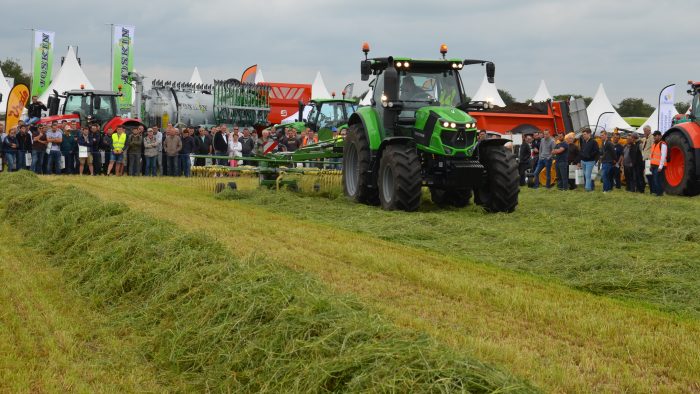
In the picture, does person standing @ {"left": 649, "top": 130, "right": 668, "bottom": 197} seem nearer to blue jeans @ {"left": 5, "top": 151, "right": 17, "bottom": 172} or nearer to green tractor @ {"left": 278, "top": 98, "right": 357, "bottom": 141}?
green tractor @ {"left": 278, "top": 98, "right": 357, "bottom": 141}

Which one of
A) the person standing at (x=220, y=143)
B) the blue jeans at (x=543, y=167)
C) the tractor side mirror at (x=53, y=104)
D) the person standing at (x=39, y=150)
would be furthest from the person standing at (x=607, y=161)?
the tractor side mirror at (x=53, y=104)

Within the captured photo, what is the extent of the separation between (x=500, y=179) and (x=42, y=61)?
34.8 metres

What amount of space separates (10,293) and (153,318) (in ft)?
5.08

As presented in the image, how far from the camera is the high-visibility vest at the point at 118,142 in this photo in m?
21.7

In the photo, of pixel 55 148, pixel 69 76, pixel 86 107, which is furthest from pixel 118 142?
pixel 69 76

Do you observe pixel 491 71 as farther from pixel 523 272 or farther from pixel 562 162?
pixel 562 162

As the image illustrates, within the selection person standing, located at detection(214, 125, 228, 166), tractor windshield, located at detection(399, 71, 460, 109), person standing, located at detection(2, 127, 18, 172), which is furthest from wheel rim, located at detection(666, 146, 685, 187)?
person standing, located at detection(2, 127, 18, 172)

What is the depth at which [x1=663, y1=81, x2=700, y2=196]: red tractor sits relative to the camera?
51.4ft

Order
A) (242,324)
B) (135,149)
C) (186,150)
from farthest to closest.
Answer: (186,150) → (135,149) → (242,324)

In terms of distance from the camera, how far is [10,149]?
822 inches

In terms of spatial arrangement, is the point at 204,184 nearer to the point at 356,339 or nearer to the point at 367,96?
the point at 356,339

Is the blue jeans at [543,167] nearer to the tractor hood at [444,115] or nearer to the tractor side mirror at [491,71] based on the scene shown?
the tractor side mirror at [491,71]

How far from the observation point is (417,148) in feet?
41.1

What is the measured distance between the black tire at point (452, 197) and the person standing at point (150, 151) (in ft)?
35.0
